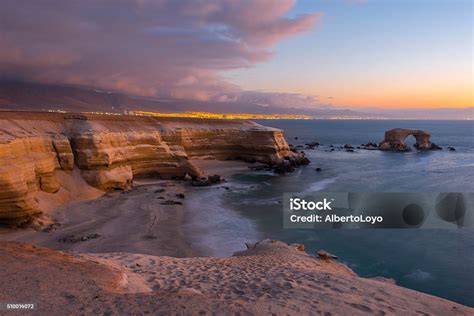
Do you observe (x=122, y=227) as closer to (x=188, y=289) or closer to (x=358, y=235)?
(x=188, y=289)

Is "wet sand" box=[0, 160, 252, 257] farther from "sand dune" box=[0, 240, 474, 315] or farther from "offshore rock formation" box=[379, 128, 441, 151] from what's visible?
"offshore rock formation" box=[379, 128, 441, 151]

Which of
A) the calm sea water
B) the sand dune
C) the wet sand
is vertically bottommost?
the calm sea water

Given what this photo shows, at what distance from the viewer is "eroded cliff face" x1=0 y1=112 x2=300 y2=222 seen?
1978 centimetres

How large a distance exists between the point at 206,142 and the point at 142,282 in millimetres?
40666

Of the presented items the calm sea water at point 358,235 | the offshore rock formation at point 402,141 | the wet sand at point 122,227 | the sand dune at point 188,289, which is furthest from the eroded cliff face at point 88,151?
the offshore rock formation at point 402,141

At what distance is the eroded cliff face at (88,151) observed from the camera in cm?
1978

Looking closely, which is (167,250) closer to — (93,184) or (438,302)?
(438,302)

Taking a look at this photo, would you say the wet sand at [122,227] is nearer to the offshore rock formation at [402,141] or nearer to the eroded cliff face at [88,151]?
the eroded cliff face at [88,151]

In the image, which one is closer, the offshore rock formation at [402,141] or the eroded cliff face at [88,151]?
the eroded cliff face at [88,151]

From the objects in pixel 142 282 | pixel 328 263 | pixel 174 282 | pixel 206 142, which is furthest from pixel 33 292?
pixel 206 142

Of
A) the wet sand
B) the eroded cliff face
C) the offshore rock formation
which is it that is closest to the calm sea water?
the wet sand

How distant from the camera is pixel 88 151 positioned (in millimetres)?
29422

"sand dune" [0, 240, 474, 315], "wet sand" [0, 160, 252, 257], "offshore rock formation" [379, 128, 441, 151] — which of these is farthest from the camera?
"offshore rock formation" [379, 128, 441, 151]

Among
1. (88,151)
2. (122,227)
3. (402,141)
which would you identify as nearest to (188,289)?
(122,227)
